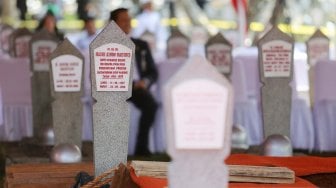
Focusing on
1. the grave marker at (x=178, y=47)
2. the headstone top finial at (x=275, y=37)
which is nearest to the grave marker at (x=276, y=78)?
the headstone top finial at (x=275, y=37)

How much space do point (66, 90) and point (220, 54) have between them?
6.33ft

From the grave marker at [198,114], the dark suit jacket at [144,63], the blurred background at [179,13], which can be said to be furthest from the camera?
the blurred background at [179,13]

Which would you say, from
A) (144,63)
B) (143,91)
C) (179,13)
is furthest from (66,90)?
(179,13)

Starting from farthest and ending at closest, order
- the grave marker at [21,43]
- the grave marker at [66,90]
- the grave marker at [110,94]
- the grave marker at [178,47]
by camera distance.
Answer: the grave marker at [178,47]
the grave marker at [21,43]
the grave marker at [66,90]
the grave marker at [110,94]

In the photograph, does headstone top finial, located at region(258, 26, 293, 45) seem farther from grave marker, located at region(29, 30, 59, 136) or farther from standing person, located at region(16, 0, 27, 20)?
standing person, located at region(16, 0, 27, 20)

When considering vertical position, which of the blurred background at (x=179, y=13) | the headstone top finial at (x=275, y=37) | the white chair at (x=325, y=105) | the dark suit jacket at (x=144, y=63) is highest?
the blurred background at (x=179, y=13)

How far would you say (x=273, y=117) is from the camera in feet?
23.3

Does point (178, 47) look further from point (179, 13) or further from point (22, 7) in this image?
point (22, 7)

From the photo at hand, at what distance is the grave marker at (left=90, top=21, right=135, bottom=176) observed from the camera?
482 centimetres

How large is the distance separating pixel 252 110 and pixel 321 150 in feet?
2.54

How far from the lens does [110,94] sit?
190 inches

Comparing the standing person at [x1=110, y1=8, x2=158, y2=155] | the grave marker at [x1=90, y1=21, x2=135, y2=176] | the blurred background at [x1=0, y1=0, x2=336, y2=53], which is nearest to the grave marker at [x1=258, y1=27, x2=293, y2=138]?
the standing person at [x1=110, y1=8, x2=158, y2=155]

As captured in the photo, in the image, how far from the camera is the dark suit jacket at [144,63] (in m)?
8.50

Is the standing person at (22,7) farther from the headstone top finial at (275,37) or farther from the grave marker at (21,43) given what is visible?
the headstone top finial at (275,37)
